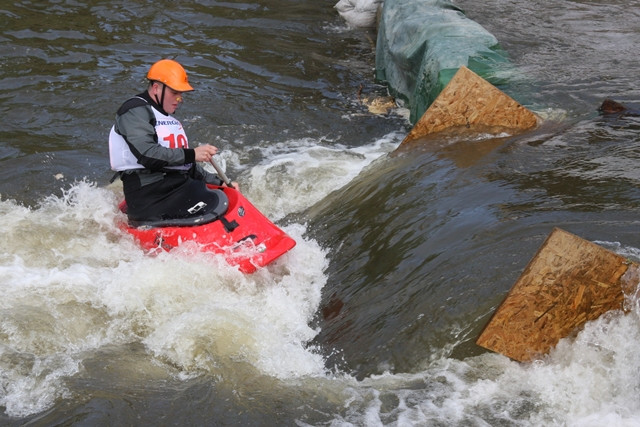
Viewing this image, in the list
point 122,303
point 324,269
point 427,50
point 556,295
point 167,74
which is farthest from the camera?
point 427,50

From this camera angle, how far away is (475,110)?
659 cm

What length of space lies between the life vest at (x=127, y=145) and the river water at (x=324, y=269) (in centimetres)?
57

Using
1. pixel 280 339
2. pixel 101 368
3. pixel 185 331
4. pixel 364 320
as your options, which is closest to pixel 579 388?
pixel 364 320

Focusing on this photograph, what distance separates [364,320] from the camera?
175 inches

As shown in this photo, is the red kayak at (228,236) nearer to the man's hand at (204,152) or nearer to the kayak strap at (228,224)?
the kayak strap at (228,224)

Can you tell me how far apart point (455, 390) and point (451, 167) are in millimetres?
2509

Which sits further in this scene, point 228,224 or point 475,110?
point 475,110

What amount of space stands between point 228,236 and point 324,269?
2.42 ft

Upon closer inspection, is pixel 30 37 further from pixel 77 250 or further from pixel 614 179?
pixel 614 179

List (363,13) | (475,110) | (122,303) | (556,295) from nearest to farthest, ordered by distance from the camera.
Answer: (556,295), (122,303), (475,110), (363,13)

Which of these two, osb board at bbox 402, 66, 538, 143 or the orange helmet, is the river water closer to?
osb board at bbox 402, 66, 538, 143

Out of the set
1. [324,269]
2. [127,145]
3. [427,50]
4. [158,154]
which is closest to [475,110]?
[427,50]

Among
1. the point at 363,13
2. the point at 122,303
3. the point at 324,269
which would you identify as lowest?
the point at 363,13

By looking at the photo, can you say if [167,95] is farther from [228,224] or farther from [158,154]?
[228,224]
